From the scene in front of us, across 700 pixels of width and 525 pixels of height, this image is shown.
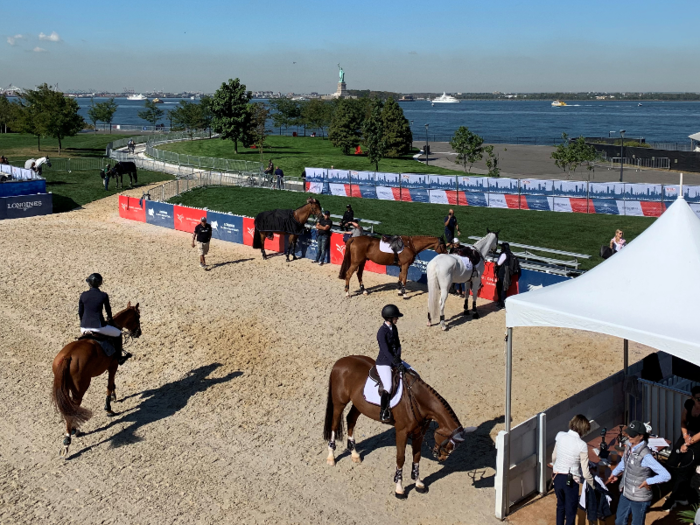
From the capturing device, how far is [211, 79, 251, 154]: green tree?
6203 centimetres

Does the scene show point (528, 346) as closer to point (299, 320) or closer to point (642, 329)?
point (299, 320)

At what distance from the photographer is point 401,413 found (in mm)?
9586

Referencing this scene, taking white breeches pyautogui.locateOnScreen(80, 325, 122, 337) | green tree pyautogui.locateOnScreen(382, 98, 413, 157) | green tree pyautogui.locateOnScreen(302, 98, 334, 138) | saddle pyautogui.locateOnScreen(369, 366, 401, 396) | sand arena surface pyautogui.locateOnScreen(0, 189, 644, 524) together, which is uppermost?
green tree pyautogui.locateOnScreen(302, 98, 334, 138)

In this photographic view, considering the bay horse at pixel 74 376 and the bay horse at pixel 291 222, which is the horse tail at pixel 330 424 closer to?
the bay horse at pixel 74 376

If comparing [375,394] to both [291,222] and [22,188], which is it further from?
[22,188]

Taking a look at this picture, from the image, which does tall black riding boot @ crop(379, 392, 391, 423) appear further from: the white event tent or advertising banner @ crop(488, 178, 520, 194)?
advertising banner @ crop(488, 178, 520, 194)

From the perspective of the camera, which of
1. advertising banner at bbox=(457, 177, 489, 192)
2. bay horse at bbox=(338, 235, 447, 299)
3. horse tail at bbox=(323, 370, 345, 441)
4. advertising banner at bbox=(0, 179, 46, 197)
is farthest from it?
advertising banner at bbox=(457, 177, 489, 192)

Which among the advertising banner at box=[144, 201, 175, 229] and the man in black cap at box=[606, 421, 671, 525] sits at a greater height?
the advertising banner at box=[144, 201, 175, 229]

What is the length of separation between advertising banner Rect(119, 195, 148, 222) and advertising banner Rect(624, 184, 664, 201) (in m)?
23.4

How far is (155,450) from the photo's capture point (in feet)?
36.6

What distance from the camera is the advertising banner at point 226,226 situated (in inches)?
1066

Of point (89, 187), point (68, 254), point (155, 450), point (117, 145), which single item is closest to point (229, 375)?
point (155, 450)

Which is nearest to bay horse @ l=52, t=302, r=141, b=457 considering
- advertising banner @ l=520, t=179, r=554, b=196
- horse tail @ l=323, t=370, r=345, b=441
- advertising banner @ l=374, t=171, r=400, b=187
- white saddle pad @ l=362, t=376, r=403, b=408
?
horse tail @ l=323, t=370, r=345, b=441

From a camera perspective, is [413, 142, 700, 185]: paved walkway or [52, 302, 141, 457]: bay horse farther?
[413, 142, 700, 185]: paved walkway
